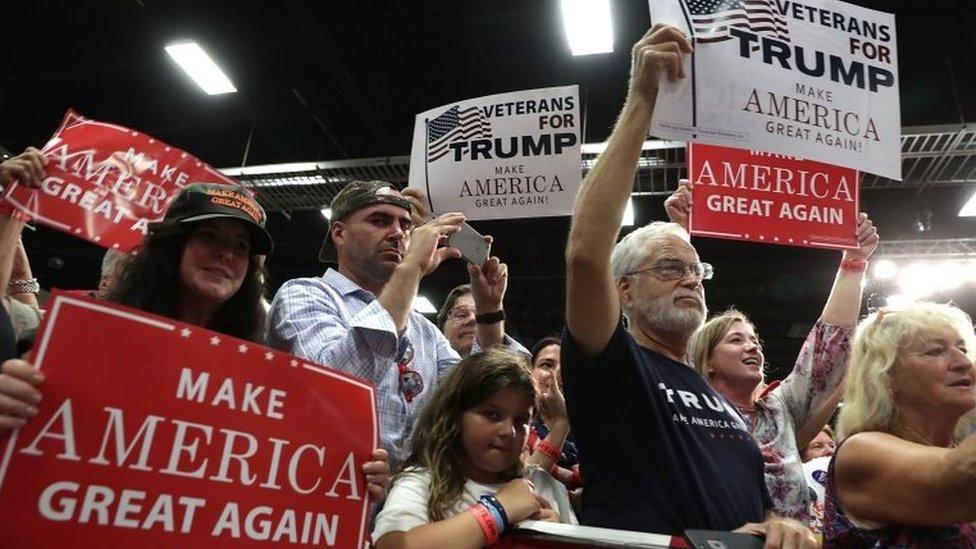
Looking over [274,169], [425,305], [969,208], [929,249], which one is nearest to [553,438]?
[274,169]

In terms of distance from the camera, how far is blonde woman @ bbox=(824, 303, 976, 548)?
1392 mm

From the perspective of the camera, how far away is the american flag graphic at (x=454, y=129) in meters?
2.64

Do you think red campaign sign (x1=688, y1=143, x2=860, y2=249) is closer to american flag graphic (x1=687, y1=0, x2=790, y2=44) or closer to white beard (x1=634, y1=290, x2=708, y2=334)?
american flag graphic (x1=687, y1=0, x2=790, y2=44)

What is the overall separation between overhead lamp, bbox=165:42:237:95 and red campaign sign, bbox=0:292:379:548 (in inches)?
191

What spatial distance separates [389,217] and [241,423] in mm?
1169

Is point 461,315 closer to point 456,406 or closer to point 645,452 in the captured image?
point 456,406

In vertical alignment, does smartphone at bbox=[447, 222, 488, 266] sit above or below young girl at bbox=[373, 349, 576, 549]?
above

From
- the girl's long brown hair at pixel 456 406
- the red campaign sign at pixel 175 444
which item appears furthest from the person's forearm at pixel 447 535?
the girl's long brown hair at pixel 456 406

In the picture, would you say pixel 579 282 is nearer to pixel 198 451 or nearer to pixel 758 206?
pixel 198 451

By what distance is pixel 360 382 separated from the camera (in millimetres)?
1402

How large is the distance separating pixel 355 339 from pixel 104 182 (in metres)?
1.67

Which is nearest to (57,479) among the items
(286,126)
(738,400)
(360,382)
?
(360,382)

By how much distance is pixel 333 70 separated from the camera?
574cm

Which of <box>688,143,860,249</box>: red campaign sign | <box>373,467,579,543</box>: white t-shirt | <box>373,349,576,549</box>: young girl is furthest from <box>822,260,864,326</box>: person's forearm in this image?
<box>373,467,579,543</box>: white t-shirt
